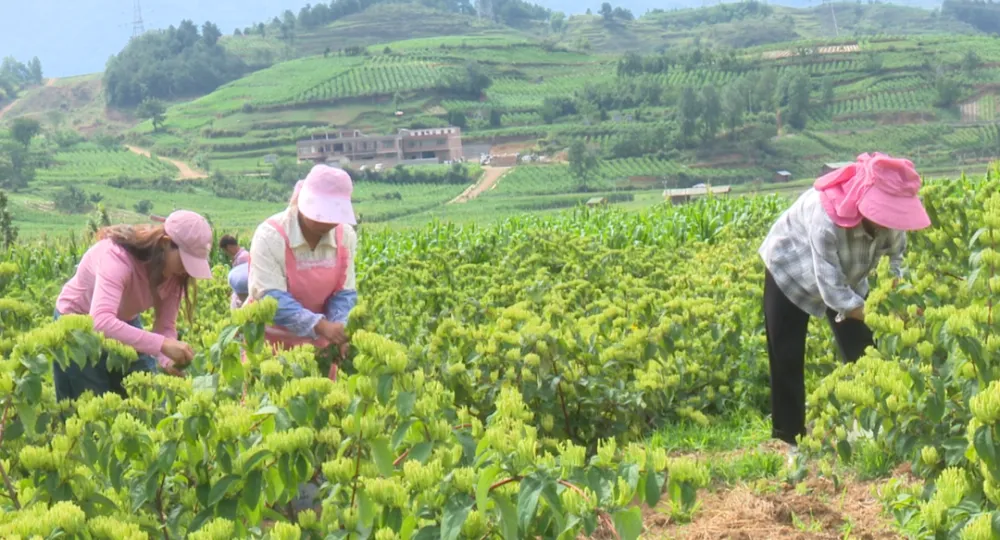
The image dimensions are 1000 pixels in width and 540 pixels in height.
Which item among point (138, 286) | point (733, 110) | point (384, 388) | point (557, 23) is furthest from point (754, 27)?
point (384, 388)

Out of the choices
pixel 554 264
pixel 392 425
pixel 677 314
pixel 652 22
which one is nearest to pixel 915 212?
pixel 677 314

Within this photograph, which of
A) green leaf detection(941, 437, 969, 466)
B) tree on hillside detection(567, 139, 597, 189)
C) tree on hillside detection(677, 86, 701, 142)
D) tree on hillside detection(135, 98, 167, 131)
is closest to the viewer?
green leaf detection(941, 437, 969, 466)

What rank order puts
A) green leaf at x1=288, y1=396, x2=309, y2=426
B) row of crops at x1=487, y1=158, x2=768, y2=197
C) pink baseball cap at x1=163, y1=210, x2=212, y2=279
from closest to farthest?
green leaf at x1=288, y1=396, x2=309, y2=426 < pink baseball cap at x1=163, y1=210, x2=212, y2=279 < row of crops at x1=487, y1=158, x2=768, y2=197

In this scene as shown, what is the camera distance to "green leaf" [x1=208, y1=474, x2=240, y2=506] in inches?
108

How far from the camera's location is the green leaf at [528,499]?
225cm

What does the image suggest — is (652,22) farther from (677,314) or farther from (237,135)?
(677,314)

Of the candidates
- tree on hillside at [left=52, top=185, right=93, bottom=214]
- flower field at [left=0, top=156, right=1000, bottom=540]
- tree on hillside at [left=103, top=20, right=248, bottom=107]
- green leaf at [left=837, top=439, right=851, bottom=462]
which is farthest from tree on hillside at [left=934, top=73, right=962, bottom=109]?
tree on hillside at [left=103, top=20, right=248, bottom=107]

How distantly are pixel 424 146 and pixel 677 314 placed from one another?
76.0 metres

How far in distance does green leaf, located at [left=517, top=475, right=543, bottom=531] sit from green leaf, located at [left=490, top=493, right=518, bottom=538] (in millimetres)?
16

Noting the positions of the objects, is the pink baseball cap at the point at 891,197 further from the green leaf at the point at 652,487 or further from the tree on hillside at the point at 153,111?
the tree on hillside at the point at 153,111

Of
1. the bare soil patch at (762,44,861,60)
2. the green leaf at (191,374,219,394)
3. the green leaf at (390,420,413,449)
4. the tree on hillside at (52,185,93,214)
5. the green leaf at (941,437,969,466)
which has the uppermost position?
the bare soil patch at (762,44,861,60)

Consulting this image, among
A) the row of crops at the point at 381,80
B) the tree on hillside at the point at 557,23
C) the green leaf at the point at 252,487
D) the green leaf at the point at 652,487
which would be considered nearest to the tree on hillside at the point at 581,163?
the row of crops at the point at 381,80

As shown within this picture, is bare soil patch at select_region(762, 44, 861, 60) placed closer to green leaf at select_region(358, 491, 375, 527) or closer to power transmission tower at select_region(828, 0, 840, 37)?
power transmission tower at select_region(828, 0, 840, 37)

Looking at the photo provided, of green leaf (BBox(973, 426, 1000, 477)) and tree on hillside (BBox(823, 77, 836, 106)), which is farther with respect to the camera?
tree on hillside (BBox(823, 77, 836, 106))
